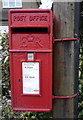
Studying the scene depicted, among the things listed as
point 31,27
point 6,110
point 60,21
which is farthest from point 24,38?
point 6,110

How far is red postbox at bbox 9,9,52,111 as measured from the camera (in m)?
1.83

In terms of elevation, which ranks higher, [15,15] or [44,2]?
[44,2]

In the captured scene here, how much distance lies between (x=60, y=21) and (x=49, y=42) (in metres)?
0.21

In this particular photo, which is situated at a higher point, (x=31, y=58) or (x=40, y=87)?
(x=31, y=58)

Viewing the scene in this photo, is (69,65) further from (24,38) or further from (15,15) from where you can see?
(15,15)

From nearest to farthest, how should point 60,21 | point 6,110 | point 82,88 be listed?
point 60,21
point 82,88
point 6,110

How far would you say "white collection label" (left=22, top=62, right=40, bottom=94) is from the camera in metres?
1.89

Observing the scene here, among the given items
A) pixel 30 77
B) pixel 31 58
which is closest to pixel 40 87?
pixel 30 77

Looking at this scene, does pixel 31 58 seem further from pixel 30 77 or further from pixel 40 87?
pixel 40 87

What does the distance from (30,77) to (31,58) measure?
0.18 metres

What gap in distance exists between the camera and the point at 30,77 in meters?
1.90

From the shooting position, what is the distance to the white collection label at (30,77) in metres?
1.89

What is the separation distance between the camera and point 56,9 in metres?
1.83

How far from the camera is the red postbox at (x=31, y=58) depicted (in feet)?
5.99
